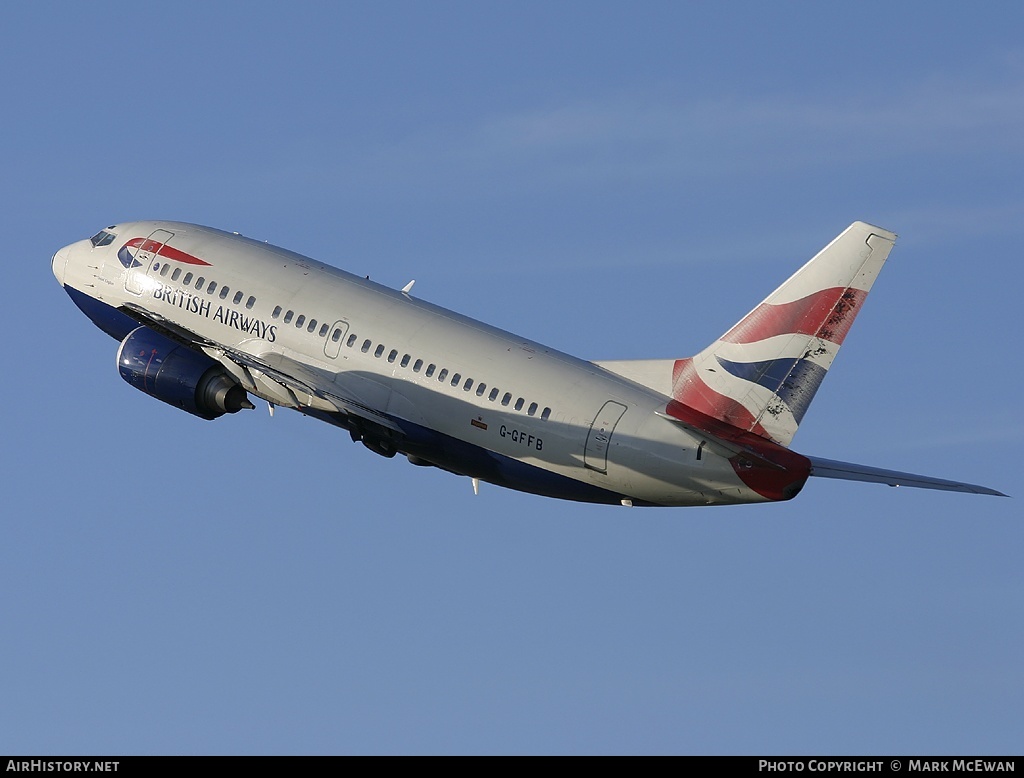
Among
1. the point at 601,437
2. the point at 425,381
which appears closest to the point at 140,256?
the point at 425,381

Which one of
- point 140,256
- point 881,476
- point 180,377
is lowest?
point 881,476

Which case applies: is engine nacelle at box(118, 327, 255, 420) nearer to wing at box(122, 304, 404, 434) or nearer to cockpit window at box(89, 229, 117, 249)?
wing at box(122, 304, 404, 434)

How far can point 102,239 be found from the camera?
6356 cm

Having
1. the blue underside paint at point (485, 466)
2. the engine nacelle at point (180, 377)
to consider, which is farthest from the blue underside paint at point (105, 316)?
the blue underside paint at point (485, 466)

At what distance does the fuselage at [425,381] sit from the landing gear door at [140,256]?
1.9 inches

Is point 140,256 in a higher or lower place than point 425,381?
higher

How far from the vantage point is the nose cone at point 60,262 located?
211 ft

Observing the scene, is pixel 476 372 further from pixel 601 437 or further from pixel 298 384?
pixel 298 384

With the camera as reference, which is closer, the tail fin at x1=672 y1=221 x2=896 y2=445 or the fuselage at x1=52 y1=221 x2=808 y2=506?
the tail fin at x1=672 y1=221 x2=896 y2=445

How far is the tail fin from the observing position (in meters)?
47.5

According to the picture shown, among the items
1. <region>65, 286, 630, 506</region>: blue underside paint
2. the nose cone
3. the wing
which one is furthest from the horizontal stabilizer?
the nose cone

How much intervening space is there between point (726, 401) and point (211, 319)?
18117 millimetres

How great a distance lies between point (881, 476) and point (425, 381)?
44.5ft

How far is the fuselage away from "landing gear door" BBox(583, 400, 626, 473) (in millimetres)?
28
